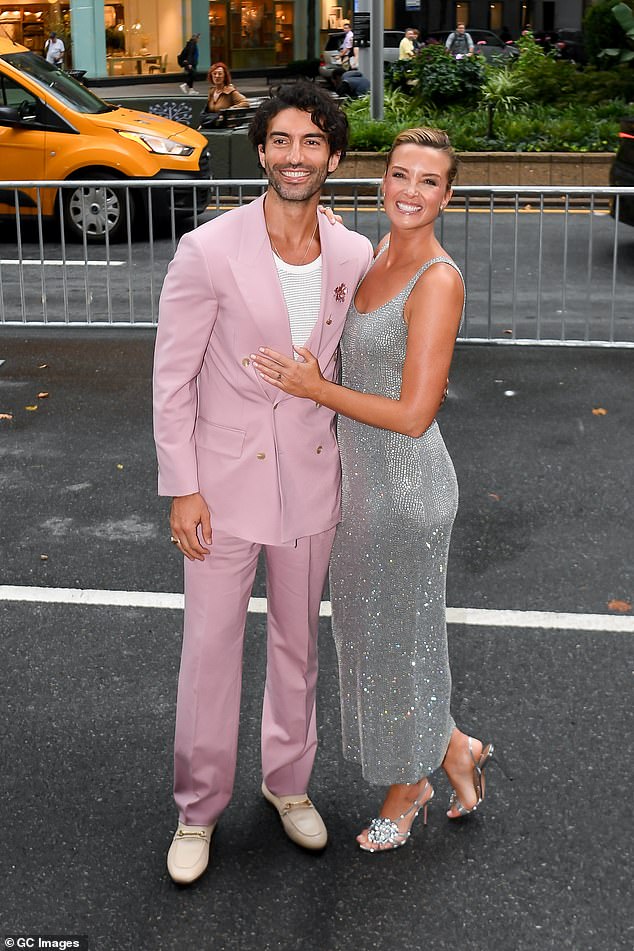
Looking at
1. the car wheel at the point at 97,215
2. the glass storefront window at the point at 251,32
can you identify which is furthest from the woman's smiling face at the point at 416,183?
the glass storefront window at the point at 251,32

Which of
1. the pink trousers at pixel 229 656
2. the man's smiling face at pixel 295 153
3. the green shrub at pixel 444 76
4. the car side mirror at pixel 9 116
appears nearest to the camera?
the man's smiling face at pixel 295 153

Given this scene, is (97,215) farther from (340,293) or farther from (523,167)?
(340,293)

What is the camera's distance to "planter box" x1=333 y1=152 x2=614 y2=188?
18141 mm

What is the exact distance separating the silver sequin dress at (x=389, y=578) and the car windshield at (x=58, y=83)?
12950 millimetres

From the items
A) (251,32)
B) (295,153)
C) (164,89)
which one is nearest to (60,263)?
(295,153)

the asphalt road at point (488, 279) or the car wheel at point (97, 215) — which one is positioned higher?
the car wheel at point (97, 215)

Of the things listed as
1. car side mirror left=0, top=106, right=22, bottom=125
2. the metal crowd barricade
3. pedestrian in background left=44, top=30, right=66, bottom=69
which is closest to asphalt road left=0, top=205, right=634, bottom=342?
the metal crowd barricade

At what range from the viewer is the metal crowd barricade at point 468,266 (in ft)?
32.8

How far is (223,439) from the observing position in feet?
11.5

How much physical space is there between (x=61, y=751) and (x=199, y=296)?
1.74 meters

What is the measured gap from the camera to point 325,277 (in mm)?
3471

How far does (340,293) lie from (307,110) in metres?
0.48

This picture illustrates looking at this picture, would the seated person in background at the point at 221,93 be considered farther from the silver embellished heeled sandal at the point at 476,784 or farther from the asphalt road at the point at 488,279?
the silver embellished heeled sandal at the point at 476,784

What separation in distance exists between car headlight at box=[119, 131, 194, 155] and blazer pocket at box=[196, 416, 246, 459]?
12.4 meters
